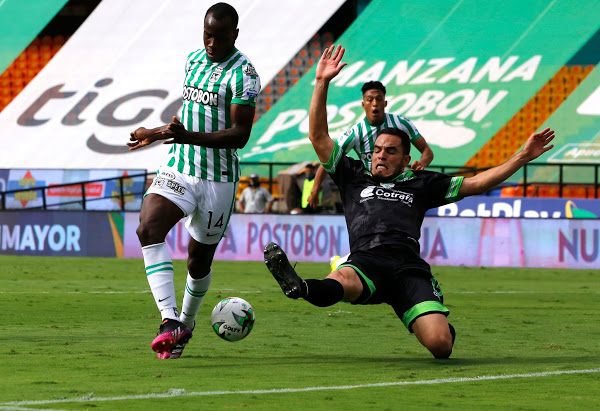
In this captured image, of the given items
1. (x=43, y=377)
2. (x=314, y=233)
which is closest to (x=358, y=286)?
(x=43, y=377)

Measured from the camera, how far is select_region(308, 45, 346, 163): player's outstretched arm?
7324 mm

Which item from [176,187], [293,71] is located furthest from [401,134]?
→ [293,71]

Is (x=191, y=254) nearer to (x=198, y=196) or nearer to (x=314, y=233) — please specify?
(x=198, y=196)

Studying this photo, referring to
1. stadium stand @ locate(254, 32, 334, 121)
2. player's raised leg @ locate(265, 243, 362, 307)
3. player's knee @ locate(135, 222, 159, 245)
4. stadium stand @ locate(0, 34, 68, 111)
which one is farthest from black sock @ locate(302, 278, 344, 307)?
stadium stand @ locate(0, 34, 68, 111)

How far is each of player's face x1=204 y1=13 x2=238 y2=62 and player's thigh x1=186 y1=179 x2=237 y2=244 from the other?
0.87 m

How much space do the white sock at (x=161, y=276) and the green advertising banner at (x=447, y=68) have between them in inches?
986

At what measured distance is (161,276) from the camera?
23.3ft

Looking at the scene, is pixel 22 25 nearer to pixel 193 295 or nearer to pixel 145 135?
pixel 193 295

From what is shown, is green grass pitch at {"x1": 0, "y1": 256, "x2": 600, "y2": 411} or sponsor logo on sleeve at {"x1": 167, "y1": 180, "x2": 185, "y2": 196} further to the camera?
sponsor logo on sleeve at {"x1": 167, "y1": 180, "x2": 185, "y2": 196}

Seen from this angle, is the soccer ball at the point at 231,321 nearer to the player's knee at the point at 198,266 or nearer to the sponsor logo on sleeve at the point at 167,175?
the player's knee at the point at 198,266

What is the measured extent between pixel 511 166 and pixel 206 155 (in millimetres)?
2015

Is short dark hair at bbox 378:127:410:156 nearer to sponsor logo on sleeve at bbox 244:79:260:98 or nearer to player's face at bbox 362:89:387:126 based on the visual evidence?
sponsor logo on sleeve at bbox 244:79:260:98

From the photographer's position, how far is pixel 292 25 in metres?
36.2

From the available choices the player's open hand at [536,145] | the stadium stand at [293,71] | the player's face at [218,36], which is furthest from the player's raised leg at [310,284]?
the stadium stand at [293,71]
